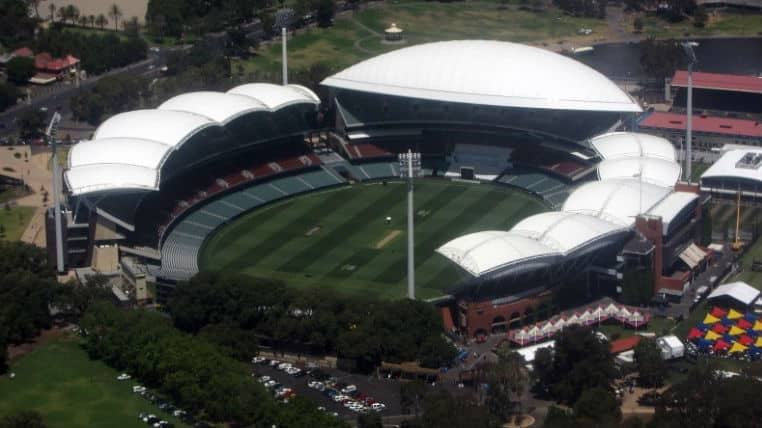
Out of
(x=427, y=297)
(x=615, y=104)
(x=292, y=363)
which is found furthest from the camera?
(x=615, y=104)

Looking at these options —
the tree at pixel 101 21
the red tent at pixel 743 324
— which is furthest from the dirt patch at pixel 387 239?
the tree at pixel 101 21

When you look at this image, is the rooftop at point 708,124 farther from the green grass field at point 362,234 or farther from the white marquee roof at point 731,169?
the green grass field at point 362,234

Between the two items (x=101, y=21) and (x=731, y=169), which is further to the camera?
(x=101, y=21)

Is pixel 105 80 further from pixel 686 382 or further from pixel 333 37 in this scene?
pixel 686 382

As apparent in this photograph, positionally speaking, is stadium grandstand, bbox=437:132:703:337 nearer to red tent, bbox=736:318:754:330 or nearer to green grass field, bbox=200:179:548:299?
green grass field, bbox=200:179:548:299

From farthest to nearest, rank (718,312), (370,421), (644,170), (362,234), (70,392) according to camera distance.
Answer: (362,234)
(644,170)
(718,312)
(70,392)
(370,421)

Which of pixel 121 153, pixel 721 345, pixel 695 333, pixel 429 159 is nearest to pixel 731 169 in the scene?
pixel 429 159

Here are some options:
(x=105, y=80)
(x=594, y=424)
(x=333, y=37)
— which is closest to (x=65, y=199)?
(x=105, y=80)

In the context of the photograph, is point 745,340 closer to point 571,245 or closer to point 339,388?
point 571,245
